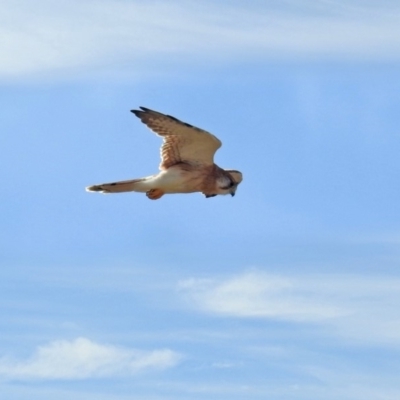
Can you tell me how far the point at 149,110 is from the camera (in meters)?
26.8

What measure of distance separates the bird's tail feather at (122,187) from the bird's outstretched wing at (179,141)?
1165 mm

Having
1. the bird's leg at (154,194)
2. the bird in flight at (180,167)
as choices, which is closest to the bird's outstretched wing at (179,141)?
the bird in flight at (180,167)

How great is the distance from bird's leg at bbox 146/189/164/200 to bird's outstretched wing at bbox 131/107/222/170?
0.90 meters

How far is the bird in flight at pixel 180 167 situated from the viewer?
27125 millimetres

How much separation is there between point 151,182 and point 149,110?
1936mm

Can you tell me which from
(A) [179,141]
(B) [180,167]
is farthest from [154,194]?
(A) [179,141]

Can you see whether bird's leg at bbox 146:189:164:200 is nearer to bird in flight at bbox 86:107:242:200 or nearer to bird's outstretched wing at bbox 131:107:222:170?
bird in flight at bbox 86:107:242:200

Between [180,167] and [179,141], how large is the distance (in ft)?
2.38

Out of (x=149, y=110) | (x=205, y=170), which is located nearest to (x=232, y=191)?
(x=205, y=170)

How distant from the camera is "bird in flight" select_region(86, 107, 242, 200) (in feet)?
89.0

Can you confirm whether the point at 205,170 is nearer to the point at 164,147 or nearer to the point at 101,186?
the point at 164,147

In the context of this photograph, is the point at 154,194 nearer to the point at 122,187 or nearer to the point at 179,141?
the point at 122,187

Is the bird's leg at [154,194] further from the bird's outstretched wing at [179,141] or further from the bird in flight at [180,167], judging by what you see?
the bird's outstretched wing at [179,141]

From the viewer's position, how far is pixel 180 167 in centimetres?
2830
